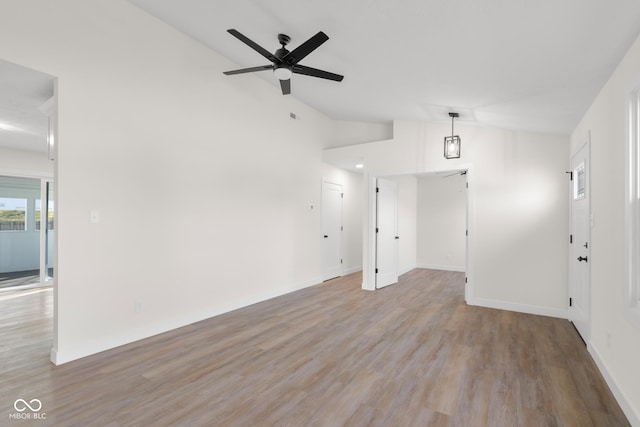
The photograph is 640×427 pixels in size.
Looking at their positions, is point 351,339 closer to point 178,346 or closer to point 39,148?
point 178,346

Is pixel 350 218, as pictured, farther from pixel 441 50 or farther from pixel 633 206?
pixel 633 206

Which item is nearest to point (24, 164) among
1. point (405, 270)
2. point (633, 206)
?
point (405, 270)

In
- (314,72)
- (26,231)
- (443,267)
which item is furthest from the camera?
(443,267)

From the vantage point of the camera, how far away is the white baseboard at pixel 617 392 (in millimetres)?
1964

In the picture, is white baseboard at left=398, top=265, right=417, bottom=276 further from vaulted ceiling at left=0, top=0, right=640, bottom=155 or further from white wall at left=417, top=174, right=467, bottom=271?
vaulted ceiling at left=0, top=0, right=640, bottom=155

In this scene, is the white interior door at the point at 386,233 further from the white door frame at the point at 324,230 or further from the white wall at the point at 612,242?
the white wall at the point at 612,242

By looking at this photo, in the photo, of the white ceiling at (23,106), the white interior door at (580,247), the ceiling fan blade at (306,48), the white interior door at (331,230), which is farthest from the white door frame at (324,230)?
the white ceiling at (23,106)

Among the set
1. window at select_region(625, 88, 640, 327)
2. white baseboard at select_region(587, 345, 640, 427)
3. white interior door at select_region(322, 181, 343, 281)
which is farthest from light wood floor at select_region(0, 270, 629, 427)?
white interior door at select_region(322, 181, 343, 281)

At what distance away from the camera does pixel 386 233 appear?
604 centimetres

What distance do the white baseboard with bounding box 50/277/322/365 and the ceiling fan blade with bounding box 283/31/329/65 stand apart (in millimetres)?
3187

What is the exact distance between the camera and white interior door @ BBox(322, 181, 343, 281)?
6.38 m

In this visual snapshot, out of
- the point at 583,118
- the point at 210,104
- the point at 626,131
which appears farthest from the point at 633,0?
the point at 210,104

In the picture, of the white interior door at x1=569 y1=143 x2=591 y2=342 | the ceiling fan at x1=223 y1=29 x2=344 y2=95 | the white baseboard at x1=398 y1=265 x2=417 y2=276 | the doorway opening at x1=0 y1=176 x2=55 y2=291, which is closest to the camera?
the ceiling fan at x1=223 y1=29 x2=344 y2=95

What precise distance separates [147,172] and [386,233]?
13.9 ft
